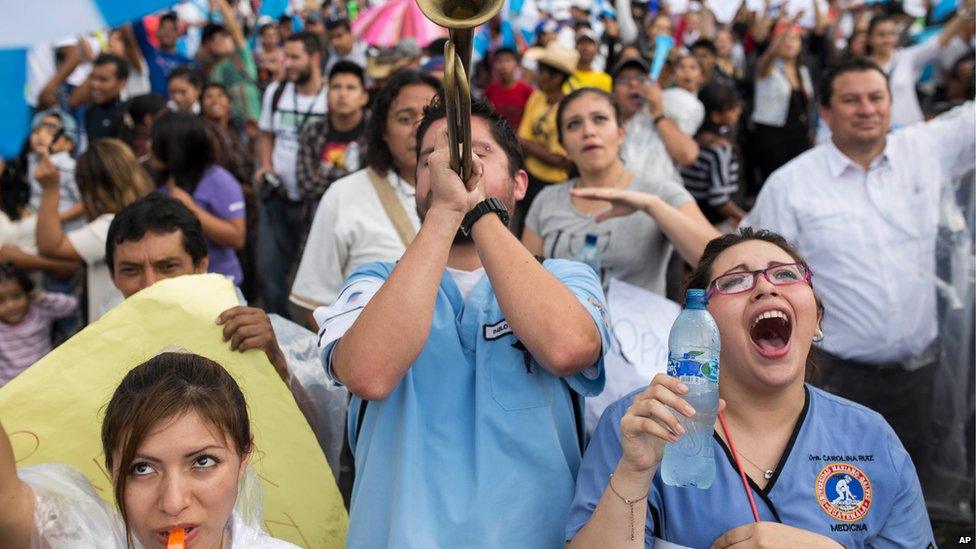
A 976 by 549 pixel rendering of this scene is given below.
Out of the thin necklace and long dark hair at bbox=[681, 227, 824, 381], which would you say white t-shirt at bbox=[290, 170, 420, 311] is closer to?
long dark hair at bbox=[681, 227, 824, 381]

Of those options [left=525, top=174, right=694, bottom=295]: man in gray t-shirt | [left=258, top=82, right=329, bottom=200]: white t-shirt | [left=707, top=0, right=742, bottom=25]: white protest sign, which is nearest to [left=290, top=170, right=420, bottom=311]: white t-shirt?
[left=525, top=174, right=694, bottom=295]: man in gray t-shirt

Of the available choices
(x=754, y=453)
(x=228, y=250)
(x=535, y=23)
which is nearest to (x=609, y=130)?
(x=228, y=250)

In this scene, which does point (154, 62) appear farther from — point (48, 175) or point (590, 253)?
point (590, 253)

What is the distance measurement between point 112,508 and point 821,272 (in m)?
3.06

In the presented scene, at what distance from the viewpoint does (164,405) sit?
2105 mm

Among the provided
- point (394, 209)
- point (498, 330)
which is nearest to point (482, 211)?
point (498, 330)

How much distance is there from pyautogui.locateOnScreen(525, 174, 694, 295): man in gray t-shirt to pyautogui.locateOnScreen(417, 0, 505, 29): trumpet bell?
1.95 metres

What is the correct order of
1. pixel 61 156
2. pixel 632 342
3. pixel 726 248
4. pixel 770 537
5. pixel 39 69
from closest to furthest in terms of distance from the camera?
pixel 770 537 < pixel 726 248 < pixel 632 342 < pixel 61 156 < pixel 39 69

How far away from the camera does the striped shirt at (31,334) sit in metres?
4.93

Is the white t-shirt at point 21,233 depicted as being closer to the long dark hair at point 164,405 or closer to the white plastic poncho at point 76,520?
the white plastic poncho at point 76,520

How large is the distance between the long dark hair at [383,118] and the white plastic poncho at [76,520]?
2.12m

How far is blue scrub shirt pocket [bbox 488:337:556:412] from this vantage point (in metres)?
2.29

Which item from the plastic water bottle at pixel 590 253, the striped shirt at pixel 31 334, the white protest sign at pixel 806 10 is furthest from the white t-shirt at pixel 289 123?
the white protest sign at pixel 806 10

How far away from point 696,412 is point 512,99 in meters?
6.32
